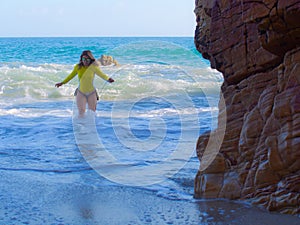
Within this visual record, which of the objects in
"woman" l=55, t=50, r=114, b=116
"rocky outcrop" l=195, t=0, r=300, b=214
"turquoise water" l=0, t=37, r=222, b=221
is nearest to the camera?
Result: "rocky outcrop" l=195, t=0, r=300, b=214

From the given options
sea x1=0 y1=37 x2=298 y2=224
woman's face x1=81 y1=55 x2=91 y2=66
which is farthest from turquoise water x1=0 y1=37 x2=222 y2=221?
woman's face x1=81 y1=55 x2=91 y2=66

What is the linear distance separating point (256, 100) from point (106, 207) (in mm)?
1508

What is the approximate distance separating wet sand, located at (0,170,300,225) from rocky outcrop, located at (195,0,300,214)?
0.17 metres

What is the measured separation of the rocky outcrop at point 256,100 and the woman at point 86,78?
4.08m

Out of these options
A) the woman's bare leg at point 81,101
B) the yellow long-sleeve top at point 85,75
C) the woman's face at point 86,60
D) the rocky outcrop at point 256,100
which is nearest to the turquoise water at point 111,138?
the woman's bare leg at point 81,101

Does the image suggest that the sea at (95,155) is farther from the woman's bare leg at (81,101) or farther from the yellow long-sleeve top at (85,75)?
the yellow long-sleeve top at (85,75)

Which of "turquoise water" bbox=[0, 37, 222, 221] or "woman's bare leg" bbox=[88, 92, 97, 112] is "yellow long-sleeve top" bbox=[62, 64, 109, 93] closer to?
"woman's bare leg" bbox=[88, 92, 97, 112]

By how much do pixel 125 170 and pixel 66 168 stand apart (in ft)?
2.31

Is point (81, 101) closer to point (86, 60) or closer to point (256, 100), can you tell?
point (86, 60)

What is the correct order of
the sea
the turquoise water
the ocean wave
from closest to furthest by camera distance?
the sea → the turquoise water → the ocean wave

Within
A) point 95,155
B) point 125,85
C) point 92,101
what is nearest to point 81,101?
point 92,101

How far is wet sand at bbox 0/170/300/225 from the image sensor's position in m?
3.87

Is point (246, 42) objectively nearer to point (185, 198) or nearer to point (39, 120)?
point (185, 198)

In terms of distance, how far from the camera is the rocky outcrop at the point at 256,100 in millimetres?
3631
